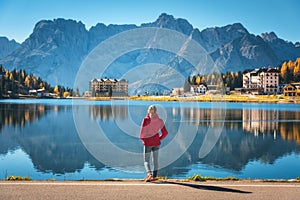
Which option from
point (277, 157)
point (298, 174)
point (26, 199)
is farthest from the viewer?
point (277, 157)

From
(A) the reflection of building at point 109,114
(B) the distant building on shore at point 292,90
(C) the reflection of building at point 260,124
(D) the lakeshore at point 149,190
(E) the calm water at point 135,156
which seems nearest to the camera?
(D) the lakeshore at point 149,190

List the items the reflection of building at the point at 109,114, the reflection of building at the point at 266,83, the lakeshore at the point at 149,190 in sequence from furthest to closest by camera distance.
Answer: the reflection of building at the point at 266,83 → the reflection of building at the point at 109,114 → the lakeshore at the point at 149,190

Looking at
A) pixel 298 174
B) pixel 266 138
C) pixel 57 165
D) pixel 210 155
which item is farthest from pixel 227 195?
pixel 266 138

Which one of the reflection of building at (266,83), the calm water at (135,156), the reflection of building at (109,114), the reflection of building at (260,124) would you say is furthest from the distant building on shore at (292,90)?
the calm water at (135,156)

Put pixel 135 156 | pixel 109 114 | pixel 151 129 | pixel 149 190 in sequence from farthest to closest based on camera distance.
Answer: pixel 109 114, pixel 135 156, pixel 151 129, pixel 149 190

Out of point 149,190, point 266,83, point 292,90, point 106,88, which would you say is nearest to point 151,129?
point 149,190

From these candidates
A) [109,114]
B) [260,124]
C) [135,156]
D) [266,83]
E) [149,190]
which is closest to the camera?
[149,190]

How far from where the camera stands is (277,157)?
26.1 metres

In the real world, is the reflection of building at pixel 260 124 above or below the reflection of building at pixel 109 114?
below

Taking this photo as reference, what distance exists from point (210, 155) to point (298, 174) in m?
8.10

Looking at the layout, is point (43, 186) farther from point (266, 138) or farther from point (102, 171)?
point (266, 138)

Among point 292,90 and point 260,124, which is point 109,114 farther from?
point 292,90

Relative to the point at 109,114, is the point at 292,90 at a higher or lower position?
higher

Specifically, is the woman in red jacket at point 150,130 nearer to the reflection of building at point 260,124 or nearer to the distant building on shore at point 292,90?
the reflection of building at point 260,124
